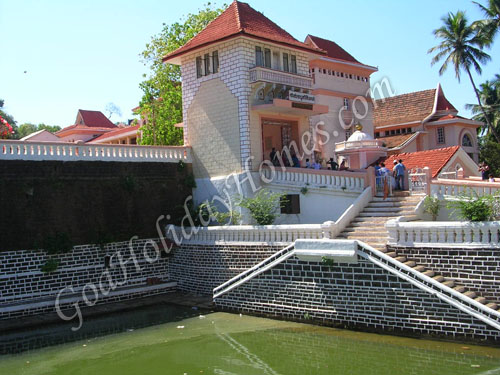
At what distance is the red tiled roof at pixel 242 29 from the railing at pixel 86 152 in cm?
394

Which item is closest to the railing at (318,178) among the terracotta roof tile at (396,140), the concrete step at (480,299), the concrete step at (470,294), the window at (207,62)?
the window at (207,62)

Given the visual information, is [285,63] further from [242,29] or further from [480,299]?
[480,299]

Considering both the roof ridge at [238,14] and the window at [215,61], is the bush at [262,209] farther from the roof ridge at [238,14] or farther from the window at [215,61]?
the roof ridge at [238,14]

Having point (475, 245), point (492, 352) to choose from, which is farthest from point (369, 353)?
point (475, 245)

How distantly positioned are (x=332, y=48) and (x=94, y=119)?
907 inches

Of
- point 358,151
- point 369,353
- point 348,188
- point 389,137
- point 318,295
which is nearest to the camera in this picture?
point 369,353

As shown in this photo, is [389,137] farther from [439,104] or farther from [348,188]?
[348,188]

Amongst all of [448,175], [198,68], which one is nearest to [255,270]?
[448,175]

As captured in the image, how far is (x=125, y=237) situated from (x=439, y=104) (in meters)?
22.4

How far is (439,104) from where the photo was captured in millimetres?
31906

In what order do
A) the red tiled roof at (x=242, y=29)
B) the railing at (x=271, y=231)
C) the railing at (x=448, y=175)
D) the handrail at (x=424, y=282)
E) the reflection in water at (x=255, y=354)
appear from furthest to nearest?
the railing at (x=448, y=175) < the red tiled roof at (x=242, y=29) < the railing at (x=271, y=231) < the handrail at (x=424, y=282) < the reflection in water at (x=255, y=354)

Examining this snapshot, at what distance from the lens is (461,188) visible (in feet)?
46.2

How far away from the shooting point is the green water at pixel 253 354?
31.7 feet

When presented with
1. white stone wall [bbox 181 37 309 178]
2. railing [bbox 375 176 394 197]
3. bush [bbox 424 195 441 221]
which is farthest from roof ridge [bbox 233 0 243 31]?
bush [bbox 424 195 441 221]
